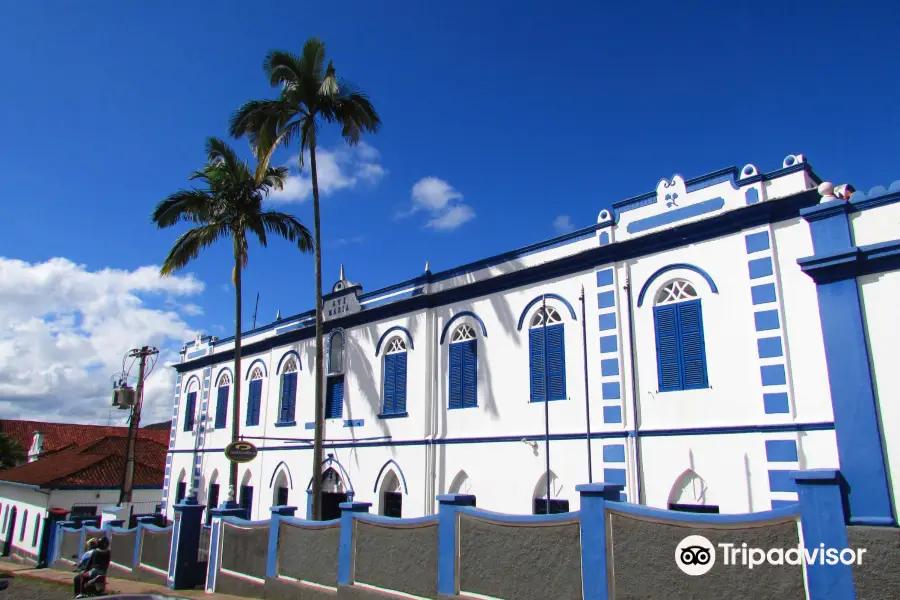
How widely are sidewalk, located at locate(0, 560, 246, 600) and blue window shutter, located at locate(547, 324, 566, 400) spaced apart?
7.48 meters

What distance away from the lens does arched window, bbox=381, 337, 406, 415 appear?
17.5 metres

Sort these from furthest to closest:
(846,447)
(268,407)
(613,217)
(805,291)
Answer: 1. (268,407)
2. (613,217)
3. (805,291)
4. (846,447)

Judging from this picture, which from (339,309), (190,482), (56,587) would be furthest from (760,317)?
(190,482)

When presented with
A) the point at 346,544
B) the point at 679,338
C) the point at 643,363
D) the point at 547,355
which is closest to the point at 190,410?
the point at 547,355

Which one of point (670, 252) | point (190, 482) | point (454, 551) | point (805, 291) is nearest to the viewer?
point (454, 551)

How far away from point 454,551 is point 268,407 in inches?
569

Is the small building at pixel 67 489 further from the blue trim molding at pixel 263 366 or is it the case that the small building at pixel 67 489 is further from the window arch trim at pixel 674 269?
the window arch trim at pixel 674 269

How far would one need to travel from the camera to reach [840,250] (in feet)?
28.7

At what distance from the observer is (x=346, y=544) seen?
10891 mm

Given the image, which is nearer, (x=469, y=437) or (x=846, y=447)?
(x=846, y=447)

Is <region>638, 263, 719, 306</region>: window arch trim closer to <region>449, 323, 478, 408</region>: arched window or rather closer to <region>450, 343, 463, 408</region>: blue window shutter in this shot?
<region>449, 323, 478, 408</region>: arched window

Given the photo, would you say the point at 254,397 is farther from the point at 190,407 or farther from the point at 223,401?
the point at 190,407

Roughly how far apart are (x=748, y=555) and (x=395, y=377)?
1203cm

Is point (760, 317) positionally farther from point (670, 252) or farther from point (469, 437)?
point (469, 437)
